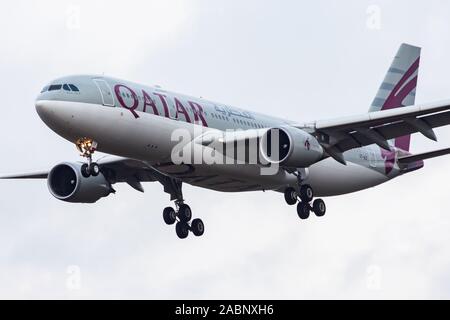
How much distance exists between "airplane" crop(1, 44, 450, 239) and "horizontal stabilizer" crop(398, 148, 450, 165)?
0.20 ft

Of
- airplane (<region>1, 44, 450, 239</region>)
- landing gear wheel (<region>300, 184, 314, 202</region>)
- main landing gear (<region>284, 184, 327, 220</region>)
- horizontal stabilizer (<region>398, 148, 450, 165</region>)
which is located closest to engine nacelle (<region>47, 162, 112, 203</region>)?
airplane (<region>1, 44, 450, 239</region>)

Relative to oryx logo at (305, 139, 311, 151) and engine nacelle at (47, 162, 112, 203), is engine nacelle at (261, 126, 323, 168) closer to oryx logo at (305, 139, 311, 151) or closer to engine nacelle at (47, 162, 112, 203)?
oryx logo at (305, 139, 311, 151)

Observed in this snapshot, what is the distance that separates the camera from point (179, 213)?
55.1m

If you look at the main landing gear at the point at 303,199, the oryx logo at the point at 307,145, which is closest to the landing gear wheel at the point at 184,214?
the main landing gear at the point at 303,199

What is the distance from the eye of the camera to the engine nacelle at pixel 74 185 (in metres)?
53.9

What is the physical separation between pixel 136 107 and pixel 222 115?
5.27 metres

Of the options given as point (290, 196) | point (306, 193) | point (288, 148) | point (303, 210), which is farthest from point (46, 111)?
point (303, 210)

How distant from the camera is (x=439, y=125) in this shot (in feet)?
162

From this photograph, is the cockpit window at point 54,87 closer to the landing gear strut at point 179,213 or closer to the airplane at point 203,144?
the airplane at point 203,144

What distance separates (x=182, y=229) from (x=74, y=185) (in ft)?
17.7

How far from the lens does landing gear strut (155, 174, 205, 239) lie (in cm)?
5503

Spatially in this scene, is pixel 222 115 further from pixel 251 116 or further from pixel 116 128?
pixel 116 128
